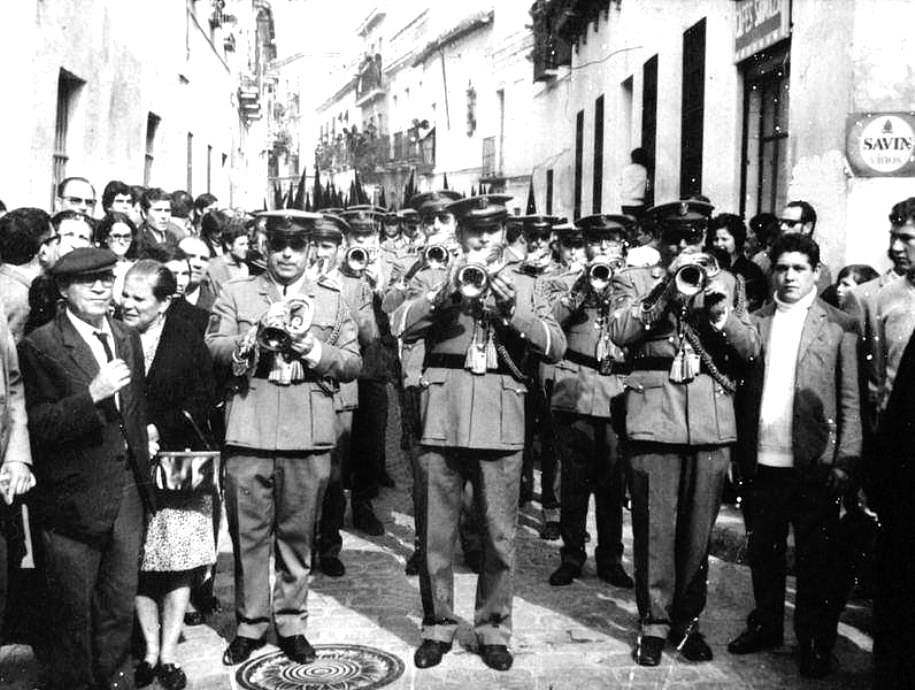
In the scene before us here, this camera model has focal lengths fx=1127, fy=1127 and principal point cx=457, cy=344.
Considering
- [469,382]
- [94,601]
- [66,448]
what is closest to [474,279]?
[469,382]

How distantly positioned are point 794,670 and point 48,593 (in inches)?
133

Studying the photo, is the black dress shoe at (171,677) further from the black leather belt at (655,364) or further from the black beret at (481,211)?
the black leather belt at (655,364)

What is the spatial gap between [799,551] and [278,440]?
8.32 feet

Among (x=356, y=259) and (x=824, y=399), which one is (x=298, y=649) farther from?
(x=356, y=259)

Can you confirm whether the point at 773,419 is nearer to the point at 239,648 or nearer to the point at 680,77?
the point at 239,648

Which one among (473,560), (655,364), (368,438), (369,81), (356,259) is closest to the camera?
(655,364)

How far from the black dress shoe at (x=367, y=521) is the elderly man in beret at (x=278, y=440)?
2435 mm

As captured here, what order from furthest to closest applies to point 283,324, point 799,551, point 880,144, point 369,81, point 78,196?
point 369,81 → point 880,144 → point 78,196 → point 799,551 → point 283,324

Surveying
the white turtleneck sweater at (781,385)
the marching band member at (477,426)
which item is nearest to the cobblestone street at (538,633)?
the marching band member at (477,426)

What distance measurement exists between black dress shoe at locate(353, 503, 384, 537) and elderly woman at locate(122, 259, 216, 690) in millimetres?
2635

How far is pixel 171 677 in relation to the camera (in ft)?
16.4

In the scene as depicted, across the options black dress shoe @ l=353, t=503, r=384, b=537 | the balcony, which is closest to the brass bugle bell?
black dress shoe @ l=353, t=503, r=384, b=537

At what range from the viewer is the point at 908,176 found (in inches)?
349

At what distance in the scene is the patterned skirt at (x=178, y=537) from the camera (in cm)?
502
